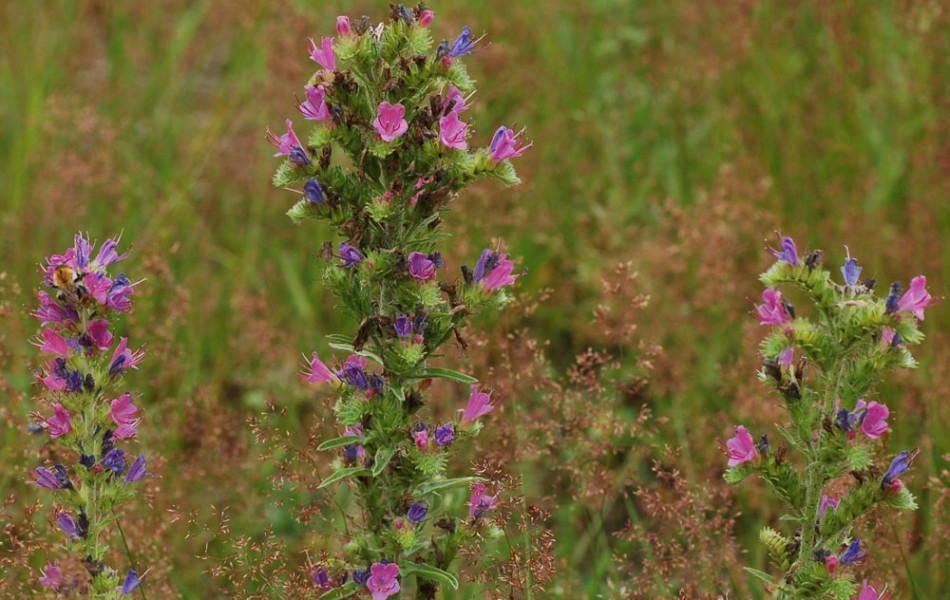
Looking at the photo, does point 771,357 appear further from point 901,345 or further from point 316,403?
point 316,403

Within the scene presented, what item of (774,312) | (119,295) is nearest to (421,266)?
(119,295)

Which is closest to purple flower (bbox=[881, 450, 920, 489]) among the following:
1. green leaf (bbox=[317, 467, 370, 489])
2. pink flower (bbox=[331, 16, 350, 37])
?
green leaf (bbox=[317, 467, 370, 489])

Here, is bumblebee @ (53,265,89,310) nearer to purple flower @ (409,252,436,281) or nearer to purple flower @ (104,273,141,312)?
purple flower @ (104,273,141,312)

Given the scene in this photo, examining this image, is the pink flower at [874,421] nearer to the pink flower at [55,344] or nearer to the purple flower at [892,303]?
the purple flower at [892,303]

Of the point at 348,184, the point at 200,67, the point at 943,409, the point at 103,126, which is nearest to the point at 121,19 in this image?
the point at 200,67

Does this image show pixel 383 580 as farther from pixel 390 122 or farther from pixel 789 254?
pixel 789 254

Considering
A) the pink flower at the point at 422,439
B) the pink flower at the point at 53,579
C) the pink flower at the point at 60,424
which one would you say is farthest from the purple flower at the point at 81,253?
the pink flower at the point at 422,439
